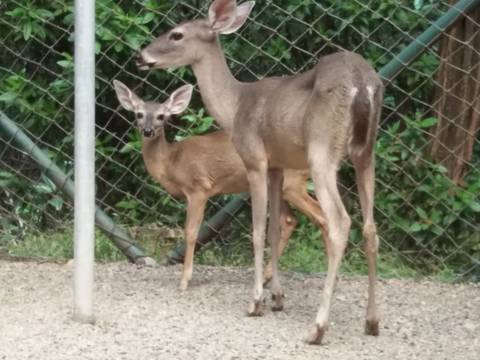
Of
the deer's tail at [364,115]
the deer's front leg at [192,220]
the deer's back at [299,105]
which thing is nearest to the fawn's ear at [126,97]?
the deer's front leg at [192,220]

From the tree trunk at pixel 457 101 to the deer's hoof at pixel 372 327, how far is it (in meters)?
1.99

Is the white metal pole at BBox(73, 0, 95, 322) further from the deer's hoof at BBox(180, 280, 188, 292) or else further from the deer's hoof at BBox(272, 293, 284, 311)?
the deer's hoof at BBox(180, 280, 188, 292)

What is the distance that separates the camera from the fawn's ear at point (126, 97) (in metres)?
7.82

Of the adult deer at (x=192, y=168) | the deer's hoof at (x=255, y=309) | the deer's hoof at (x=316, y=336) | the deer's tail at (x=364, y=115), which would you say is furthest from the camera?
the adult deer at (x=192, y=168)

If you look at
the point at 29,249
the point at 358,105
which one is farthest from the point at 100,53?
the point at 358,105

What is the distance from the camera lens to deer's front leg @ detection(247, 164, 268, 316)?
21.2 feet

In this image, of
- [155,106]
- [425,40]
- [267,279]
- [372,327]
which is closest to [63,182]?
[155,106]

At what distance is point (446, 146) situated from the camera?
7.80 m

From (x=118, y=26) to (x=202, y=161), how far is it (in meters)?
1.16

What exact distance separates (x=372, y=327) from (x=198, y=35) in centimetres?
209

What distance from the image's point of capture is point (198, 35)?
714 centimetres

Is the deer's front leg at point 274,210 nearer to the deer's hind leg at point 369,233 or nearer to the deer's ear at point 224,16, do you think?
the deer's hind leg at point 369,233

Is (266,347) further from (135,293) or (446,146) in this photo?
(446,146)

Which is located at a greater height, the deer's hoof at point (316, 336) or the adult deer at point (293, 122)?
the adult deer at point (293, 122)
